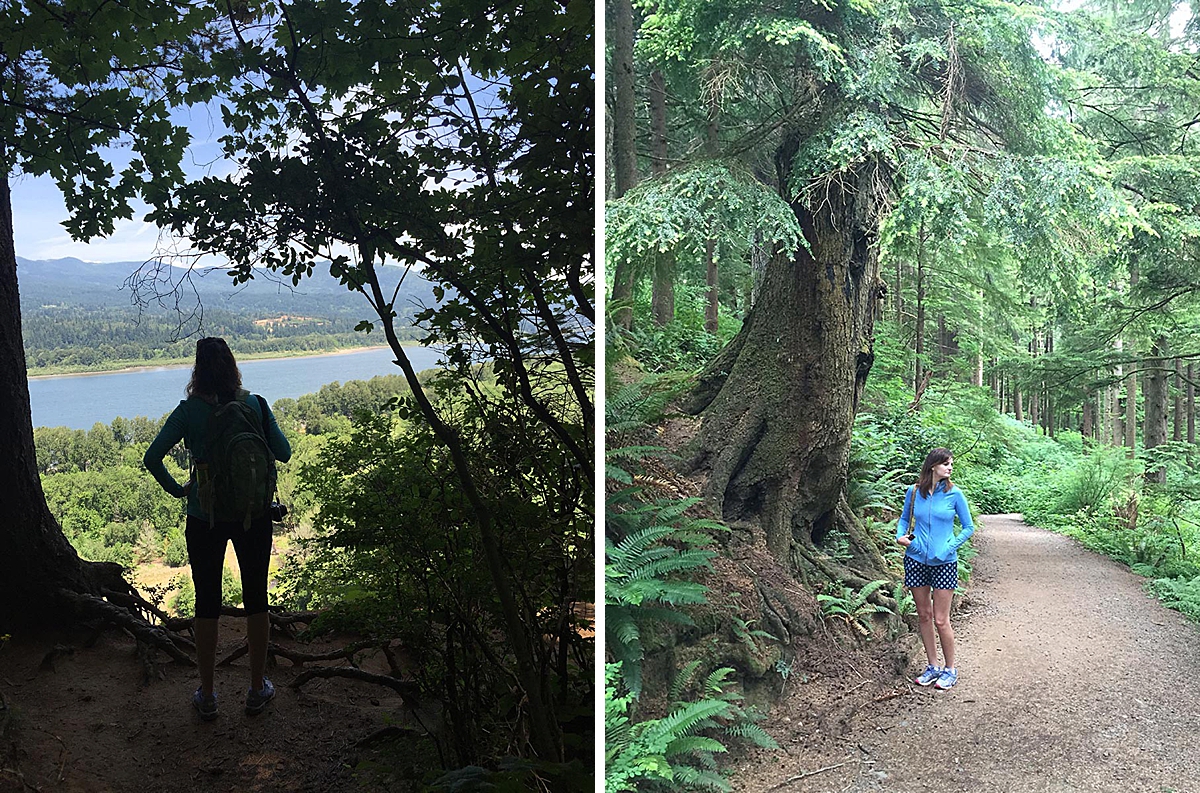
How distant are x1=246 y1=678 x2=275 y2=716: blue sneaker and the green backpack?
0.81 ft

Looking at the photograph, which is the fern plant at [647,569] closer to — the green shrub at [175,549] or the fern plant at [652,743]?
the fern plant at [652,743]

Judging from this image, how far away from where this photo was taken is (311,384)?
1.21m

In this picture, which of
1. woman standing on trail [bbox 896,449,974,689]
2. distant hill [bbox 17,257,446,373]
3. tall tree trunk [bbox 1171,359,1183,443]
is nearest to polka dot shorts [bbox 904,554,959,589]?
woman standing on trail [bbox 896,449,974,689]

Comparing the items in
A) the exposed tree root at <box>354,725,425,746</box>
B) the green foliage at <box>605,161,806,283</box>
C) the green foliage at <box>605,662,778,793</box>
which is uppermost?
the green foliage at <box>605,161,806,283</box>

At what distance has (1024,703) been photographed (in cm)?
160

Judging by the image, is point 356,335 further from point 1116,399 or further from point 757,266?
point 1116,399

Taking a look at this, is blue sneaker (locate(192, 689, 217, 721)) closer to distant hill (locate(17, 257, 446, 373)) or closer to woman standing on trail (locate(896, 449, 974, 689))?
distant hill (locate(17, 257, 446, 373))

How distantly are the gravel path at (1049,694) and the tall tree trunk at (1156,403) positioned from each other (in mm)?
211

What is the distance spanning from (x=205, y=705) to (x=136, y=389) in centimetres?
47

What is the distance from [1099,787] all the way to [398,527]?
56.6 inches

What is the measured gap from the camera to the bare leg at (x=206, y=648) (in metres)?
1.14

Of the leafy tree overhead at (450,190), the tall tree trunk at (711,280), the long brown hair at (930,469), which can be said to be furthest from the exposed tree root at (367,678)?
the long brown hair at (930,469)

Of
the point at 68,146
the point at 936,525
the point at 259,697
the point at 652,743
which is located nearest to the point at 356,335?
the point at 68,146

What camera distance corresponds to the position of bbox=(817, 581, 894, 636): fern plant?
167cm
